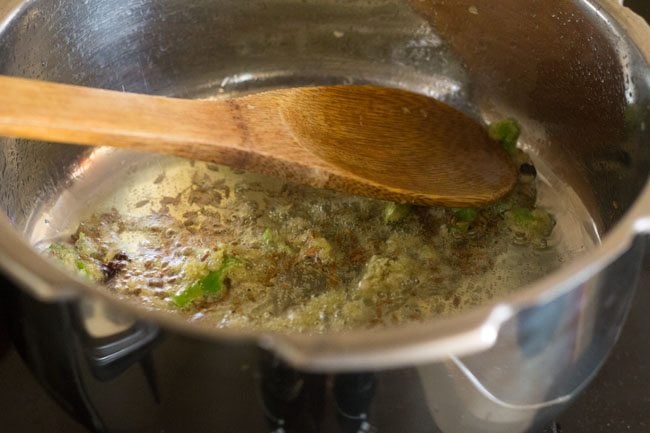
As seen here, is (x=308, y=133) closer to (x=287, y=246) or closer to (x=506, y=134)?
(x=287, y=246)

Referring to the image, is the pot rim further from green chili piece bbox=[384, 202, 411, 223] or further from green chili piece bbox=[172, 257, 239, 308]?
green chili piece bbox=[384, 202, 411, 223]

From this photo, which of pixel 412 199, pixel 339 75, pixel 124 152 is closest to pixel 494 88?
pixel 339 75

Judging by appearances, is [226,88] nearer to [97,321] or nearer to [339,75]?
[339,75]

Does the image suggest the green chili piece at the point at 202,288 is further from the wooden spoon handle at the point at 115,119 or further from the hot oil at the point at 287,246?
the wooden spoon handle at the point at 115,119

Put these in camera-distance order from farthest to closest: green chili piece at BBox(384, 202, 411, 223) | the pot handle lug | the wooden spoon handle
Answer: green chili piece at BBox(384, 202, 411, 223) < the wooden spoon handle < the pot handle lug

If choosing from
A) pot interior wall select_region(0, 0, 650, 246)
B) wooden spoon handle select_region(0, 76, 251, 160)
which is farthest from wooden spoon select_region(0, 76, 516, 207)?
pot interior wall select_region(0, 0, 650, 246)
